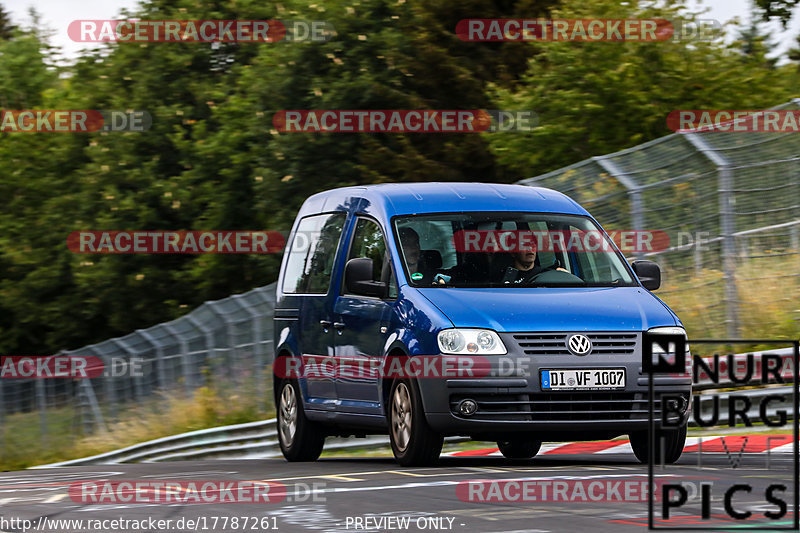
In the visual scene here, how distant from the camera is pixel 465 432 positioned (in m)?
10.3

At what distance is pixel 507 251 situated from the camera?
11398 millimetres

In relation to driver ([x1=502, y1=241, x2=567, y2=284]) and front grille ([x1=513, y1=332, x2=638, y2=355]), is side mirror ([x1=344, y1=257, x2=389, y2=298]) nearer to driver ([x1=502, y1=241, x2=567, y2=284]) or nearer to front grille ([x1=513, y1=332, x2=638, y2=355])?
driver ([x1=502, y1=241, x2=567, y2=284])

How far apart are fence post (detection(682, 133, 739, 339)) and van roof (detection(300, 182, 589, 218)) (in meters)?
3.10

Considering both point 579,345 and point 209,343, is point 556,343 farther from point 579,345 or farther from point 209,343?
point 209,343

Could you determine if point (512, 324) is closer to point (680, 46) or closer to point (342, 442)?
point (342, 442)

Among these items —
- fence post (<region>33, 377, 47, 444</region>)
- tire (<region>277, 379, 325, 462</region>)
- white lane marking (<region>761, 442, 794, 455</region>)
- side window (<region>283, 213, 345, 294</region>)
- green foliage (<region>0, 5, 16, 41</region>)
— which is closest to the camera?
white lane marking (<region>761, 442, 794, 455</region>)

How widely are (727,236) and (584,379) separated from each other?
525cm

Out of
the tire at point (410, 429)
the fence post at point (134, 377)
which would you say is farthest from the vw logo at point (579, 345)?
the fence post at point (134, 377)

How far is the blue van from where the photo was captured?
1026cm

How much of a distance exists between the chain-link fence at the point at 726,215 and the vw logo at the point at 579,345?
16.2ft

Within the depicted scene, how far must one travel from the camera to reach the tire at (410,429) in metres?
10.4

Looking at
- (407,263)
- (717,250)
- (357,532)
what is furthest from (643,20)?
(357,532)

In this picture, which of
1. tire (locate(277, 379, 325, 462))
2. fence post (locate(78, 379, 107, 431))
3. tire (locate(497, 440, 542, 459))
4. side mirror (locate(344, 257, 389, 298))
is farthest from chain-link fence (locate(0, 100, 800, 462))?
fence post (locate(78, 379, 107, 431))

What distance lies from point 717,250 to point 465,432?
572cm
